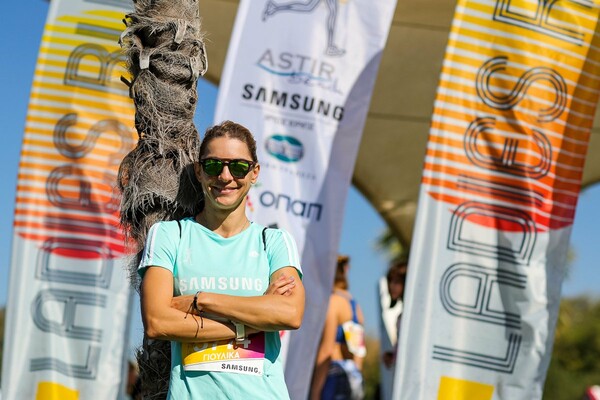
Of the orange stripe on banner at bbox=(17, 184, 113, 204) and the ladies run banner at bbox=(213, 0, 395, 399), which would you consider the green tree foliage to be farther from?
the orange stripe on banner at bbox=(17, 184, 113, 204)

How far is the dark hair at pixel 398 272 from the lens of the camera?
9.24 m

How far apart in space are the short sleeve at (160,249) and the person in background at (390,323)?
5720mm

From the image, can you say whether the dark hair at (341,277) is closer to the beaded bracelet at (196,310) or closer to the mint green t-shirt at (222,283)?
the mint green t-shirt at (222,283)

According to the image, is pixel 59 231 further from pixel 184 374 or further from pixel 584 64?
pixel 184 374

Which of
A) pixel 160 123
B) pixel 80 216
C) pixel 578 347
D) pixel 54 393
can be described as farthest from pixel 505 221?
pixel 578 347

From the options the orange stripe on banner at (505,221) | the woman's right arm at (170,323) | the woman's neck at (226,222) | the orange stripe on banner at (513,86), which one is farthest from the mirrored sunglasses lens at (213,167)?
the orange stripe on banner at (513,86)

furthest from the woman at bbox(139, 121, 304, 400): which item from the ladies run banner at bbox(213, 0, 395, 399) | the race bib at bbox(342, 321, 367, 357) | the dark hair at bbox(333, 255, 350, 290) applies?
the dark hair at bbox(333, 255, 350, 290)

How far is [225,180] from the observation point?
355 cm

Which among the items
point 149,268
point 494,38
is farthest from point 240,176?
point 494,38

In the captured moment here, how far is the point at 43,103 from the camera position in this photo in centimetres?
859

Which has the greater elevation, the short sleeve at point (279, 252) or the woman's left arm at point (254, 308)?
the short sleeve at point (279, 252)

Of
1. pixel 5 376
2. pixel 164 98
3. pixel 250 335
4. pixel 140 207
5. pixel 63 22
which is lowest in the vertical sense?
pixel 5 376

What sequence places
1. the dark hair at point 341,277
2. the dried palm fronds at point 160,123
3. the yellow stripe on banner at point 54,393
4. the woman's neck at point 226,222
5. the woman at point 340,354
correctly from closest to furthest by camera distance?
the woman's neck at point 226,222, the dried palm fronds at point 160,123, the yellow stripe on banner at point 54,393, the woman at point 340,354, the dark hair at point 341,277

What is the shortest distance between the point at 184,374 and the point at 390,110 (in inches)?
452
